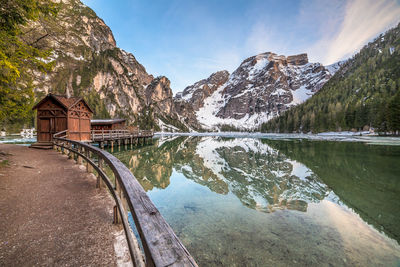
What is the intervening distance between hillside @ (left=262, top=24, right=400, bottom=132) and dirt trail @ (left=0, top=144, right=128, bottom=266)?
72419 millimetres

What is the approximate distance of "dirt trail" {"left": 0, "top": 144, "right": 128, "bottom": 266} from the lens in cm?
269

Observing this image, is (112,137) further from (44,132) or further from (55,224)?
(55,224)

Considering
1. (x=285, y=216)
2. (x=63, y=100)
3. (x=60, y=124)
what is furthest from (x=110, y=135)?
(x=285, y=216)

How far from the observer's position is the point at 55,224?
11.9 feet

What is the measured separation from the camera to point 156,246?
1.16 metres

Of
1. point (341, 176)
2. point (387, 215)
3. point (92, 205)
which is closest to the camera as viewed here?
point (92, 205)

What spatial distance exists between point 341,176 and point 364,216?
701cm

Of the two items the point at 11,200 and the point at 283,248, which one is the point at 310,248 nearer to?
the point at 283,248

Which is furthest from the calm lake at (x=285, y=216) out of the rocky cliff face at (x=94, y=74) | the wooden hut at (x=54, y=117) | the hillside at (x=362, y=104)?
the rocky cliff face at (x=94, y=74)

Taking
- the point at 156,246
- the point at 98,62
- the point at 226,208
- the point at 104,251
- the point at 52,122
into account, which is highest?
the point at 98,62

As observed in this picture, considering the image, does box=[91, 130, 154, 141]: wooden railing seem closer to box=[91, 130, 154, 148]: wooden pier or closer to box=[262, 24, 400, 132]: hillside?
box=[91, 130, 154, 148]: wooden pier

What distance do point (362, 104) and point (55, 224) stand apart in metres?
102

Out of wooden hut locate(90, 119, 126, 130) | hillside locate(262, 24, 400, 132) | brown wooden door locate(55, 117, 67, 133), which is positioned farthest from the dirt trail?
hillside locate(262, 24, 400, 132)

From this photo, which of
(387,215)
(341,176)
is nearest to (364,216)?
(387,215)
